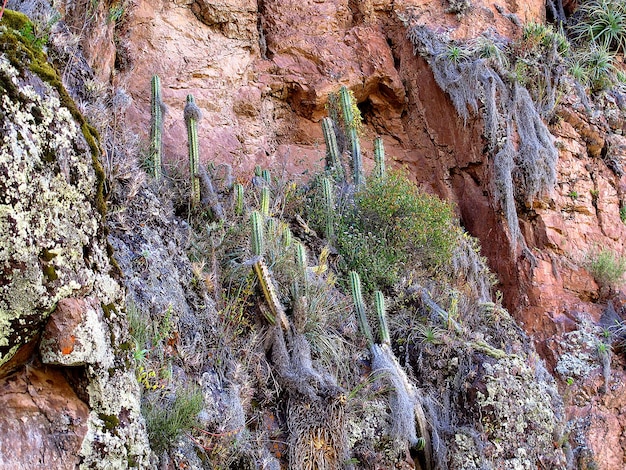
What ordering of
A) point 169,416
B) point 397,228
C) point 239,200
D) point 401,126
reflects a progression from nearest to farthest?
point 169,416 → point 239,200 → point 397,228 → point 401,126

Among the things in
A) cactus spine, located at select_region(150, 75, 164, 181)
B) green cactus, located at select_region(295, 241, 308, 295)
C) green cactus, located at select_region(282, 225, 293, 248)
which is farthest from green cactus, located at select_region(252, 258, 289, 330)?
cactus spine, located at select_region(150, 75, 164, 181)

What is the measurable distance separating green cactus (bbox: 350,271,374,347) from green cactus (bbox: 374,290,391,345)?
11 centimetres

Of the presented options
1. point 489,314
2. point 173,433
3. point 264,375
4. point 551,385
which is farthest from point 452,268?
point 173,433

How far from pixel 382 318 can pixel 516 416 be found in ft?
4.82

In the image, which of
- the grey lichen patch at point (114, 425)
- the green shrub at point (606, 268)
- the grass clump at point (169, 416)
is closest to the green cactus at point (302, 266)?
the grass clump at point (169, 416)

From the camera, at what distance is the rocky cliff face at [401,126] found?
23.9ft

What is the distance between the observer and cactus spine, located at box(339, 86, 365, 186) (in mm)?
8258

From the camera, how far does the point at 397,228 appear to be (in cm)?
768

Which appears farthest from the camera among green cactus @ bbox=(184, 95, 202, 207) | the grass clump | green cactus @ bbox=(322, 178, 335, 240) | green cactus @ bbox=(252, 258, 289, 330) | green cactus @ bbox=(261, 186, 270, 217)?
green cactus @ bbox=(322, 178, 335, 240)

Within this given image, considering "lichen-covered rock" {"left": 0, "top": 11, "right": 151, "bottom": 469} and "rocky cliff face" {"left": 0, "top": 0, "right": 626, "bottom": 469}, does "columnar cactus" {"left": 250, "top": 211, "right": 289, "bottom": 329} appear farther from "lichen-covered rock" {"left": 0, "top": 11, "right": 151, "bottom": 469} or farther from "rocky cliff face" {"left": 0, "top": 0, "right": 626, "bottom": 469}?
"lichen-covered rock" {"left": 0, "top": 11, "right": 151, "bottom": 469}

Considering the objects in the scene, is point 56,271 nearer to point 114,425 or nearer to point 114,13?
point 114,425

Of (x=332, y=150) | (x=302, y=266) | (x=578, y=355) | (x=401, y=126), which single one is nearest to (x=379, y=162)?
(x=332, y=150)

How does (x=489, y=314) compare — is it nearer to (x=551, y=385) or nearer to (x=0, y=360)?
(x=551, y=385)

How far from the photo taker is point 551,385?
6.75 meters
